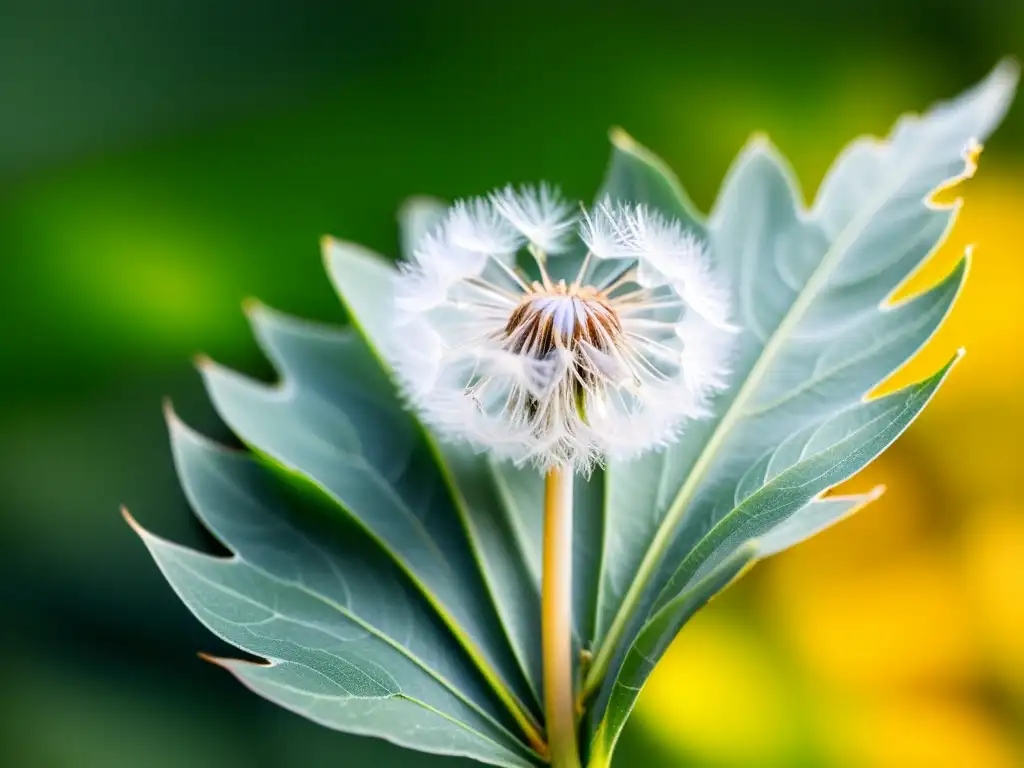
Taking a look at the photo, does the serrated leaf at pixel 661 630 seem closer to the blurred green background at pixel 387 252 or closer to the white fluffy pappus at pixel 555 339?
the white fluffy pappus at pixel 555 339

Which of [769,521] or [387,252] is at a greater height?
[387,252]

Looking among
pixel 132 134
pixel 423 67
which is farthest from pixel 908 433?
pixel 132 134

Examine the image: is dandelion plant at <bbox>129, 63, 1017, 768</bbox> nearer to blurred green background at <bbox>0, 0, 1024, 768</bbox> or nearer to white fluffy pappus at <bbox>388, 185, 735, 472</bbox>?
white fluffy pappus at <bbox>388, 185, 735, 472</bbox>

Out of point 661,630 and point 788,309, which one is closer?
point 661,630

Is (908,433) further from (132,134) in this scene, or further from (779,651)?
(132,134)

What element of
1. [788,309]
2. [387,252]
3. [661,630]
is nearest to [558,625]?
[661,630]

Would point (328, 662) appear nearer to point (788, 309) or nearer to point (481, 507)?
point (481, 507)

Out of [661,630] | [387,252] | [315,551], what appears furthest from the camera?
[387,252]

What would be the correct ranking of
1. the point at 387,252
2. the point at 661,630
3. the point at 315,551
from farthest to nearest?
the point at 387,252 → the point at 315,551 → the point at 661,630
